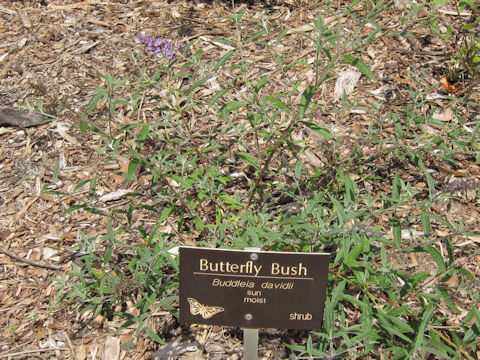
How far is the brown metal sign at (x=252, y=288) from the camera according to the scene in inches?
87.8

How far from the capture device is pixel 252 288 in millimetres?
2316

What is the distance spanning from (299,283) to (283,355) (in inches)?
36.0

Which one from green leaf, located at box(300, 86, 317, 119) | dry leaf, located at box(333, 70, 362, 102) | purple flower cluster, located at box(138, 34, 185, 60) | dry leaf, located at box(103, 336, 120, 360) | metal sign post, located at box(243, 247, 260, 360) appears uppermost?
purple flower cluster, located at box(138, 34, 185, 60)

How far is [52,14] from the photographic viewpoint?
5477mm

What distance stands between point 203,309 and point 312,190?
4.69 feet

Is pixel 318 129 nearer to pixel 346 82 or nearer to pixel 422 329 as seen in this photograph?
pixel 422 329

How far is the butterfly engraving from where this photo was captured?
2.38 meters

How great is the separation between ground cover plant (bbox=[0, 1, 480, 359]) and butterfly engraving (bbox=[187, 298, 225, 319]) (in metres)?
0.33

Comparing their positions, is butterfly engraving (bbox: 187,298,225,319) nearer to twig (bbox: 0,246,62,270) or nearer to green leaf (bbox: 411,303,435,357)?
green leaf (bbox: 411,303,435,357)

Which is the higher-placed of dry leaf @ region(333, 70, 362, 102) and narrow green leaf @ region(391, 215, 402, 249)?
dry leaf @ region(333, 70, 362, 102)

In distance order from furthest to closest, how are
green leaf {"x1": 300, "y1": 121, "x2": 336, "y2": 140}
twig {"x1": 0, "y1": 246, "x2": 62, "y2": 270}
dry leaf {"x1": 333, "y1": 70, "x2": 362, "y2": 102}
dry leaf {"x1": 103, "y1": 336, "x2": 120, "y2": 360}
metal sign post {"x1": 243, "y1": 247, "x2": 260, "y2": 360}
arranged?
dry leaf {"x1": 333, "y1": 70, "x2": 362, "y2": 102}, twig {"x1": 0, "y1": 246, "x2": 62, "y2": 270}, dry leaf {"x1": 103, "y1": 336, "x2": 120, "y2": 360}, green leaf {"x1": 300, "y1": 121, "x2": 336, "y2": 140}, metal sign post {"x1": 243, "y1": 247, "x2": 260, "y2": 360}

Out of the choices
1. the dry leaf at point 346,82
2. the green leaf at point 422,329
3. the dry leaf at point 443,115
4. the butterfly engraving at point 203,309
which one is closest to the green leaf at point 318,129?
the green leaf at point 422,329

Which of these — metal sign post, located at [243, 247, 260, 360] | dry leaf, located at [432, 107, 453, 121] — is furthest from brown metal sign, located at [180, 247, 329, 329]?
dry leaf, located at [432, 107, 453, 121]

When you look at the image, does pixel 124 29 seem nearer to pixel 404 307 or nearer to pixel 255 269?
pixel 255 269
